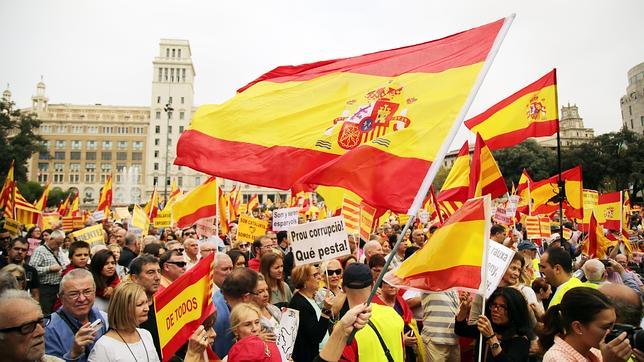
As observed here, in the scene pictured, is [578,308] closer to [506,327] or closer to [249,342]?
[506,327]

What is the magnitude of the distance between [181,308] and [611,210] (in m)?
12.1

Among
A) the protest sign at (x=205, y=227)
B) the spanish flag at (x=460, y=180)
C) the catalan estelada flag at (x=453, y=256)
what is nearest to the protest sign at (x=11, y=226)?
the protest sign at (x=205, y=227)

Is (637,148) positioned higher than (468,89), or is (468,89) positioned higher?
(637,148)

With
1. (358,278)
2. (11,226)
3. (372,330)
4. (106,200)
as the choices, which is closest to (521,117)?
(358,278)

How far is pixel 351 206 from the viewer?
30.9 feet

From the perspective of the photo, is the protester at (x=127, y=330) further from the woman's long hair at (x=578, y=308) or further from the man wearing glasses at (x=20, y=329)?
the woman's long hair at (x=578, y=308)

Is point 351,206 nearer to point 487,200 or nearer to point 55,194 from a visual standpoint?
point 487,200

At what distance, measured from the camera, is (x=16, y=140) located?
143 ft

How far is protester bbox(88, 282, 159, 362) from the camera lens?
3334 mm

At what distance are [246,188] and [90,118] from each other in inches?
1635

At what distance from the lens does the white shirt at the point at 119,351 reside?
3271 millimetres

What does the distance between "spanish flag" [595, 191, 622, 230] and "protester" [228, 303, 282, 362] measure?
1060cm

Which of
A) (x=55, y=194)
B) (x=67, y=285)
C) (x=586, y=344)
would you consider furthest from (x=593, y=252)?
(x=55, y=194)

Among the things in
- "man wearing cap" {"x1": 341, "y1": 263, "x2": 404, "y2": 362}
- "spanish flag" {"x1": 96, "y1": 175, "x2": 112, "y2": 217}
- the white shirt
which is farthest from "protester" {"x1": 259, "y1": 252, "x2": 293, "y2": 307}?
"spanish flag" {"x1": 96, "y1": 175, "x2": 112, "y2": 217}
